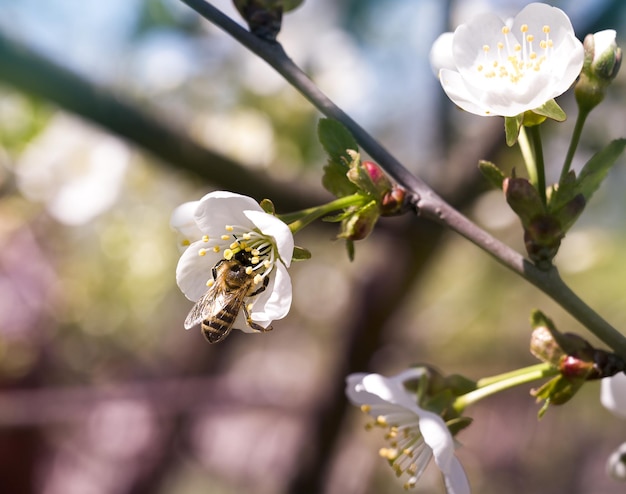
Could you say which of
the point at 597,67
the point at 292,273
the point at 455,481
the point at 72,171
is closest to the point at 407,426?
the point at 455,481

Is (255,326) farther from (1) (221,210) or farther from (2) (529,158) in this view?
(2) (529,158)

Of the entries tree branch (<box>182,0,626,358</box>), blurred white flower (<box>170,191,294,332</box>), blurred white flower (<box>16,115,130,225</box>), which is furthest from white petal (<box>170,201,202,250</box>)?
blurred white flower (<box>16,115,130,225</box>)

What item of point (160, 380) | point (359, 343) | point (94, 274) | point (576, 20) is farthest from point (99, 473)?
point (576, 20)

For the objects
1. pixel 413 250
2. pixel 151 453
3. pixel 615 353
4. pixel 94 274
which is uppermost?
pixel 615 353

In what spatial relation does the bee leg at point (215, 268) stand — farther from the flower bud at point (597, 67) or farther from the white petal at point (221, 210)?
the flower bud at point (597, 67)

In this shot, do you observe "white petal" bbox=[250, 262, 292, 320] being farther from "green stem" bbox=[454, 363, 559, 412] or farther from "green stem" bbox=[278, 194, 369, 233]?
"green stem" bbox=[454, 363, 559, 412]

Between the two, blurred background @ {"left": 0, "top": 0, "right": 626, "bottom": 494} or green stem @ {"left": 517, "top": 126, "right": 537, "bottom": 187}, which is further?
blurred background @ {"left": 0, "top": 0, "right": 626, "bottom": 494}

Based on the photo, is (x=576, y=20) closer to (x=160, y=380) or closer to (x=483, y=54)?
(x=483, y=54)

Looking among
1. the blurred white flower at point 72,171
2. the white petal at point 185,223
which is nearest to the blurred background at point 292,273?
the blurred white flower at point 72,171
